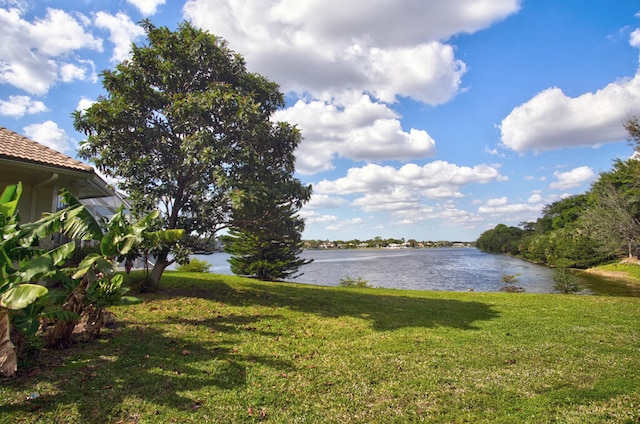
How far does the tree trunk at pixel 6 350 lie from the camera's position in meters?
4.39

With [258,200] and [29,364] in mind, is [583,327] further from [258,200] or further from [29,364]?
[29,364]

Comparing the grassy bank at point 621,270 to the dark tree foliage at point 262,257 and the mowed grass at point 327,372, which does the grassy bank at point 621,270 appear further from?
the mowed grass at point 327,372

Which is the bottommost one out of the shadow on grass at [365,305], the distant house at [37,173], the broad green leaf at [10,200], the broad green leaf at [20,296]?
the shadow on grass at [365,305]

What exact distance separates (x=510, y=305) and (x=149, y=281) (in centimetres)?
1277

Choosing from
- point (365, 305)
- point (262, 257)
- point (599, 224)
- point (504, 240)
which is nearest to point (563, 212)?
point (504, 240)

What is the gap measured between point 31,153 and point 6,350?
7.24 m

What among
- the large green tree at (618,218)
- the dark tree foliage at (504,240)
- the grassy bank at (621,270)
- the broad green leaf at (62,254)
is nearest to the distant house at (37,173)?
the broad green leaf at (62,254)

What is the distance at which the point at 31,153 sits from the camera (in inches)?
375

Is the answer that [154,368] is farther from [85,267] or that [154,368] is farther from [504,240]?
[504,240]

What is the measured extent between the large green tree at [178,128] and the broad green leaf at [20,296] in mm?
5456

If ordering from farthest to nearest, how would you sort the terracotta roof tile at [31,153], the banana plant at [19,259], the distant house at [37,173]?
1. the distant house at [37,173]
2. the terracotta roof tile at [31,153]
3. the banana plant at [19,259]

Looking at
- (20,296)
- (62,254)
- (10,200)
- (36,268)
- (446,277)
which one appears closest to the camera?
(20,296)

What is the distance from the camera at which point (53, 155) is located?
1038 centimetres

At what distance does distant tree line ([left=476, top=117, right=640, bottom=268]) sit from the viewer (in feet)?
92.8
